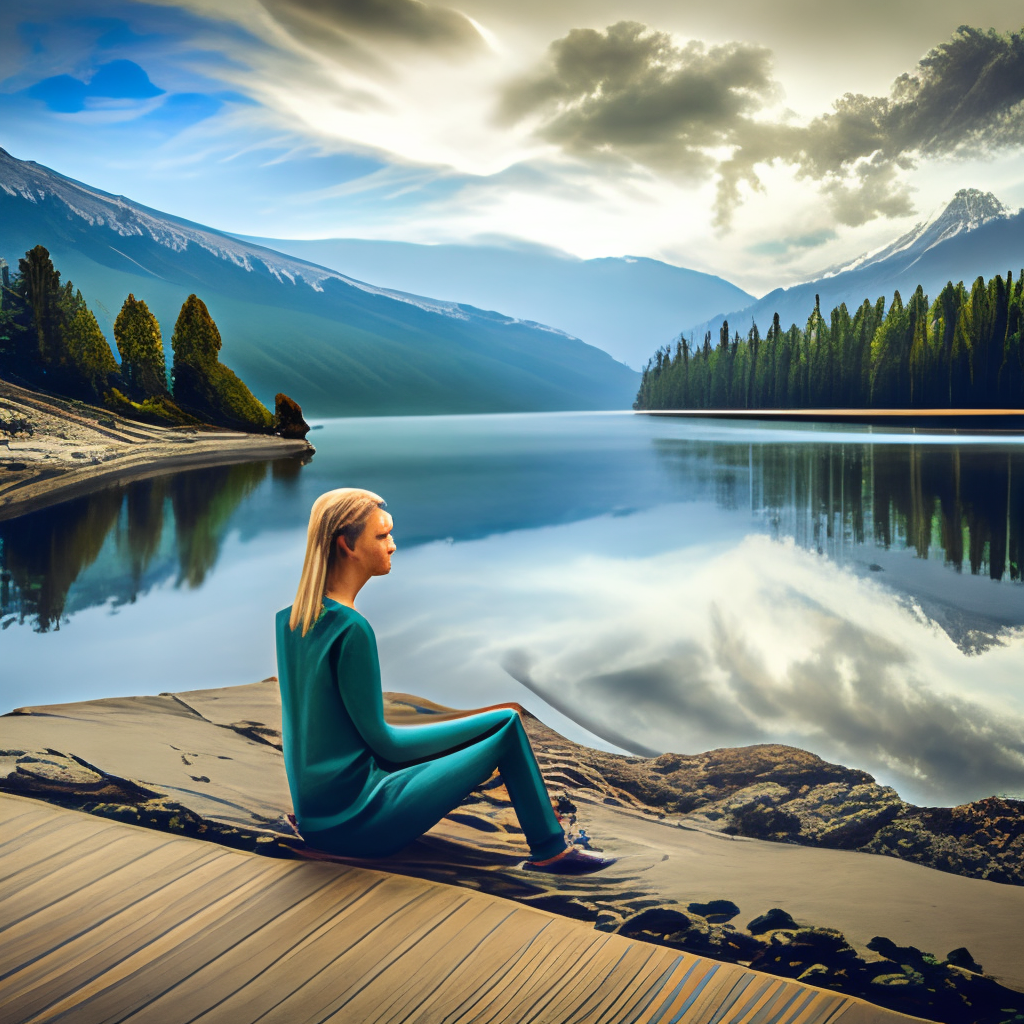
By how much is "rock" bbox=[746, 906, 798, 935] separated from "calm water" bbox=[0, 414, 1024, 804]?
281 cm

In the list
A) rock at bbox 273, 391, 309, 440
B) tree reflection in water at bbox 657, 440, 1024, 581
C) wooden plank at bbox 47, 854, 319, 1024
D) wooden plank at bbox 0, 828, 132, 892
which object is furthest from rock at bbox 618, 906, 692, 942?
rock at bbox 273, 391, 309, 440

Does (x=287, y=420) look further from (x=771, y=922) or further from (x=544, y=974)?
(x=544, y=974)

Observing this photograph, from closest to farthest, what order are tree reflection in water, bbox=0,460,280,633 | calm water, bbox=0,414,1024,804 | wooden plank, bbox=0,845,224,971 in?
wooden plank, bbox=0,845,224,971
calm water, bbox=0,414,1024,804
tree reflection in water, bbox=0,460,280,633

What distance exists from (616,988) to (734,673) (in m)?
5.55

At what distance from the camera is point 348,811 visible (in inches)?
101

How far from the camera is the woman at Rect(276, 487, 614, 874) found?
2.42 m

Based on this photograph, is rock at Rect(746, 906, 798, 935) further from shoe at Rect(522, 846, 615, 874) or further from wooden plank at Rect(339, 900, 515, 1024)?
wooden plank at Rect(339, 900, 515, 1024)

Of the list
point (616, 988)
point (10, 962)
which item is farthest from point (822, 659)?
point (10, 962)

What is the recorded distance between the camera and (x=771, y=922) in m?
2.73

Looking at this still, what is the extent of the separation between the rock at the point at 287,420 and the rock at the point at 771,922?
135 feet

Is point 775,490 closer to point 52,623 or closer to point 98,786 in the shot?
point 52,623

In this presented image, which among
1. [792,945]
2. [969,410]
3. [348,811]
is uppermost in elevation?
[969,410]

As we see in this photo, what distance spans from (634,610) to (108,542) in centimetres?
853

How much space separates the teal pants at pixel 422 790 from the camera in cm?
257
